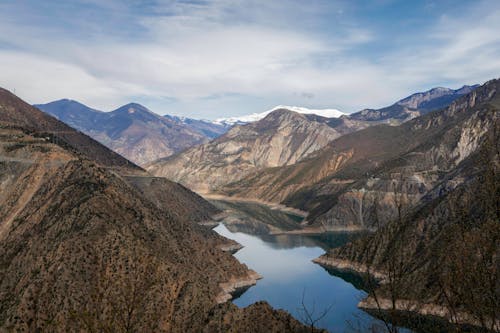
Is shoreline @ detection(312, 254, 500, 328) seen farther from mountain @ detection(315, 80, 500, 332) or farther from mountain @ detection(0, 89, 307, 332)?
mountain @ detection(0, 89, 307, 332)

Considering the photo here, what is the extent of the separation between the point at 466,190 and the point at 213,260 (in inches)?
2381

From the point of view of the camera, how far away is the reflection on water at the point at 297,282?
321ft

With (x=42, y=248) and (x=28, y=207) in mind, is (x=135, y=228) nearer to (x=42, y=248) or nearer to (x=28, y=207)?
(x=42, y=248)

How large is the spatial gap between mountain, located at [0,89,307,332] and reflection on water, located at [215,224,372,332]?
817 cm

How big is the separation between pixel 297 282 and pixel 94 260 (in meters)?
64.0

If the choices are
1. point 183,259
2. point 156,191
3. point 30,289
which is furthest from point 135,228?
point 156,191

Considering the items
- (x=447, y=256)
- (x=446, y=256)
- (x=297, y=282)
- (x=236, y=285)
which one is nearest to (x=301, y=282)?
(x=297, y=282)

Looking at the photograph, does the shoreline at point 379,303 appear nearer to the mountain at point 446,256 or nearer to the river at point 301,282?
the mountain at point 446,256

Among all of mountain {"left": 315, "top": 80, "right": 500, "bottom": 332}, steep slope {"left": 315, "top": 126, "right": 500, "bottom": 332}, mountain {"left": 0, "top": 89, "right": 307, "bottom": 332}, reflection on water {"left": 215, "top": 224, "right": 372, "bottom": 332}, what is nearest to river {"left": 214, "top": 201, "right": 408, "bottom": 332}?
reflection on water {"left": 215, "top": 224, "right": 372, "bottom": 332}

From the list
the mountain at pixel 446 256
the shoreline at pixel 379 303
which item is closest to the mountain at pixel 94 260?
the mountain at pixel 446 256

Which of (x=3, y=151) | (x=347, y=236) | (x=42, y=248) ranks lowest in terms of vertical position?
(x=347, y=236)

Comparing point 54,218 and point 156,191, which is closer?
point 54,218

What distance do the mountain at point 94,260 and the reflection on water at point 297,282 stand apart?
26.8 ft

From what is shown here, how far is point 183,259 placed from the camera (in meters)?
102
